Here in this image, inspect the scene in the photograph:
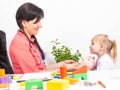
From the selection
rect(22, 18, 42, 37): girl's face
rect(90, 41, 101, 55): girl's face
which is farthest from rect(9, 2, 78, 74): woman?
rect(90, 41, 101, 55): girl's face

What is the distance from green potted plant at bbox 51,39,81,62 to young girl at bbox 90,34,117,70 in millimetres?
125

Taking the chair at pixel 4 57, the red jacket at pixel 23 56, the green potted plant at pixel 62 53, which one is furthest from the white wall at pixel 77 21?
the chair at pixel 4 57

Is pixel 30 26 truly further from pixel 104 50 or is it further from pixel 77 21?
pixel 104 50

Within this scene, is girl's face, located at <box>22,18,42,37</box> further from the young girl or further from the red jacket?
the young girl

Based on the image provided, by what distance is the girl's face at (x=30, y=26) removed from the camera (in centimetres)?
191

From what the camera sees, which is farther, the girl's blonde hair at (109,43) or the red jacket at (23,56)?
the girl's blonde hair at (109,43)

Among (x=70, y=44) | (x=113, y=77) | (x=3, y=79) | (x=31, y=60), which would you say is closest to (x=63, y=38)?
(x=70, y=44)

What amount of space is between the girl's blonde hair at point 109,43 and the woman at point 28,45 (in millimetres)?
270

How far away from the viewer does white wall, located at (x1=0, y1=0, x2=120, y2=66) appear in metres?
2.00

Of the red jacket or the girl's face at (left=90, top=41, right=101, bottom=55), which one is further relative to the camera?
the girl's face at (left=90, top=41, right=101, bottom=55)

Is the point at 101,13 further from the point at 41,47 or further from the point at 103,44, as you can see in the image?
the point at 41,47

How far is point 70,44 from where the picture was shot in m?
2.01

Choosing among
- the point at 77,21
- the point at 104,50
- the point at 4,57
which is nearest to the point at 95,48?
the point at 104,50

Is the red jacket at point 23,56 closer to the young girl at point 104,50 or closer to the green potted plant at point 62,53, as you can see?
the green potted plant at point 62,53
